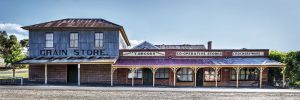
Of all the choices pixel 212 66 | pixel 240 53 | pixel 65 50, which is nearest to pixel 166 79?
pixel 212 66

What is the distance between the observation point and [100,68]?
21062mm

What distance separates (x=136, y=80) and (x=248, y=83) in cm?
952

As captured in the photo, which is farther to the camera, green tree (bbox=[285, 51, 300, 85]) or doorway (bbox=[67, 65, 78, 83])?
doorway (bbox=[67, 65, 78, 83])

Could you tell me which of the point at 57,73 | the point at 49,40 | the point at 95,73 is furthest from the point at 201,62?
the point at 49,40

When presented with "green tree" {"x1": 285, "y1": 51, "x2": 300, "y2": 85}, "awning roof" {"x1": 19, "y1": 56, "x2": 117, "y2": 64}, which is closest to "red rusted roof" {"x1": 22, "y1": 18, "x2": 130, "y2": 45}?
"awning roof" {"x1": 19, "y1": 56, "x2": 117, "y2": 64}

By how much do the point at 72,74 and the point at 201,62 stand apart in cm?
1119

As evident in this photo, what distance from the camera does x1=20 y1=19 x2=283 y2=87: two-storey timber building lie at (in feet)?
68.4

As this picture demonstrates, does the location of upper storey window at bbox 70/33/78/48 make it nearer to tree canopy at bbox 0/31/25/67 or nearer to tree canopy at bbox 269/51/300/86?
tree canopy at bbox 269/51/300/86

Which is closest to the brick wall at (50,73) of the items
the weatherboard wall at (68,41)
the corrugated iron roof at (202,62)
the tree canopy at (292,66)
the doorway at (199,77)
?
the weatherboard wall at (68,41)

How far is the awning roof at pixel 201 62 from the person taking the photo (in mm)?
19516

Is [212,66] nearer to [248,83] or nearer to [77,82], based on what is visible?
[248,83]

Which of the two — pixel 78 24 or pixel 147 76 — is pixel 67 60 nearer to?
pixel 78 24

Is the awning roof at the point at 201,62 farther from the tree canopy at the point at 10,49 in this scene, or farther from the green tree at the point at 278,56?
the tree canopy at the point at 10,49

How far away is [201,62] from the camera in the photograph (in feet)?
66.7
